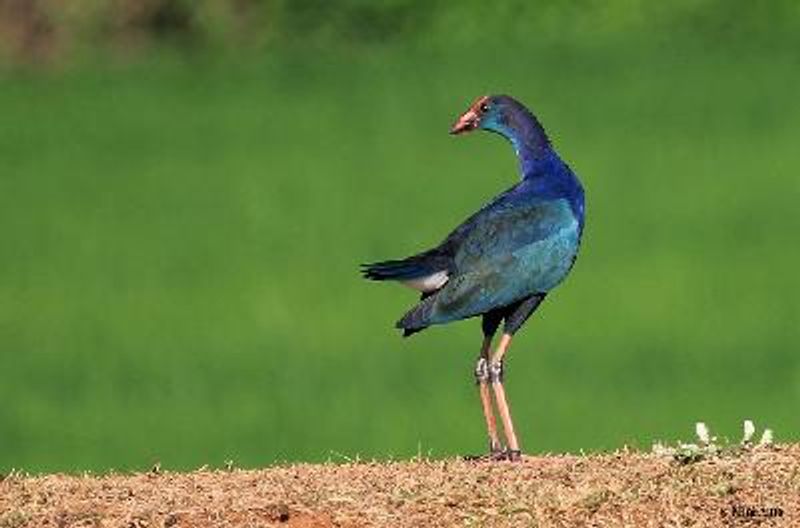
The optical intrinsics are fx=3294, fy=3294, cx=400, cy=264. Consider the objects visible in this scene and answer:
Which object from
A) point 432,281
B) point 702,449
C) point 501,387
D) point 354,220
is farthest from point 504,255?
point 354,220

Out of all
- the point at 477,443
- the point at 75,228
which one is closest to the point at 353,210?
the point at 75,228

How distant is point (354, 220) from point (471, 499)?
12985 mm

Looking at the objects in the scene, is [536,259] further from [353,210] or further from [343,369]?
[353,210]

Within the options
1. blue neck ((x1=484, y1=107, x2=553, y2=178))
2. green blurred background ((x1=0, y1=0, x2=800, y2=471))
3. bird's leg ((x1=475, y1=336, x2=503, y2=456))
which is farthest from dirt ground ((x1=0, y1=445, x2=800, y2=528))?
green blurred background ((x1=0, y1=0, x2=800, y2=471))

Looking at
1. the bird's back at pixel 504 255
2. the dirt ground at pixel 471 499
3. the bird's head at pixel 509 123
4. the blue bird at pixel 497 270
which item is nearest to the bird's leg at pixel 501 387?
the blue bird at pixel 497 270

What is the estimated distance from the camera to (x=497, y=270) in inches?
521

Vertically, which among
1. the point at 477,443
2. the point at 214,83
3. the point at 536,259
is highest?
the point at 214,83

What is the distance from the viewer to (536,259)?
13.3 metres

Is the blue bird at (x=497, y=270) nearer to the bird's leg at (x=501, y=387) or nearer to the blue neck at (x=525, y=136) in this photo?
the bird's leg at (x=501, y=387)

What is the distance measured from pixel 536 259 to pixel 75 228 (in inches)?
470

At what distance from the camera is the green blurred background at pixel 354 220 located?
2055 centimetres

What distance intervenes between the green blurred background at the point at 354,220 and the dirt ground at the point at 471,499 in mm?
5107

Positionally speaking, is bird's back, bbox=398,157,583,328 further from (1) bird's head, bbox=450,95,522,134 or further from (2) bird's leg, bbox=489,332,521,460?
(1) bird's head, bbox=450,95,522,134

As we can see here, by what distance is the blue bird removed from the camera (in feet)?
43.3
